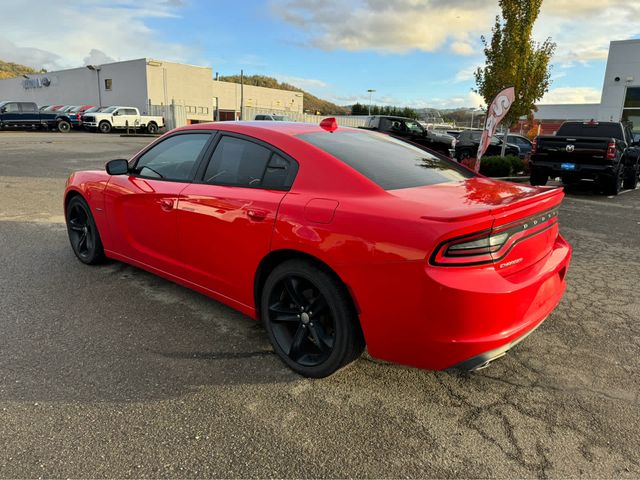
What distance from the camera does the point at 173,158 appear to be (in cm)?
385

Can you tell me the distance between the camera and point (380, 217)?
7.82 ft

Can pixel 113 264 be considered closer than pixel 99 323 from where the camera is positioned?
No

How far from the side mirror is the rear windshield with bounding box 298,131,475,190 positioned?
1.87m

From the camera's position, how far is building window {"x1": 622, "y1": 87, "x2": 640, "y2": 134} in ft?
97.6

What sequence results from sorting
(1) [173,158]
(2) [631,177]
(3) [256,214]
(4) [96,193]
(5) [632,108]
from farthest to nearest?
(5) [632,108] < (2) [631,177] < (4) [96,193] < (1) [173,158] < (3) [256,214]

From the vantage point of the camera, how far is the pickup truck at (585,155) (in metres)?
10.1

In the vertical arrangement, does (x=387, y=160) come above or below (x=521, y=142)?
below

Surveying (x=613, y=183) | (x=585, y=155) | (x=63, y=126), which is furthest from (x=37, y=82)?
(x=613, y=183)

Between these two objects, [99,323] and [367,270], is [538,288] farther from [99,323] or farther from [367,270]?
[99,323]

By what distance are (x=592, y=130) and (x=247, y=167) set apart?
11098 millimetres

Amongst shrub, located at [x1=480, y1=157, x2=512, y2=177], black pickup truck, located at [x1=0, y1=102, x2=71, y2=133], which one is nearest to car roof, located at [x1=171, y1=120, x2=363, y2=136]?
shrub, located at [x1=480, y1=157, x2=512, y2=177]

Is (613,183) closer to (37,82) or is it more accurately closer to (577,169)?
(577,169)

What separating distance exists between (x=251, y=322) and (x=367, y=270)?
1.53 m

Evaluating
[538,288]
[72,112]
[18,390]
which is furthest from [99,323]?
[72,112]
